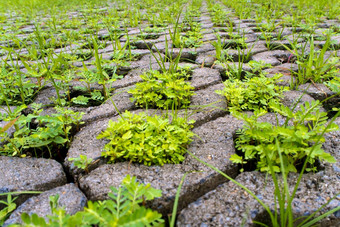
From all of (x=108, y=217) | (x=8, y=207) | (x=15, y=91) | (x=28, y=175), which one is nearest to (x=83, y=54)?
(x=15, y=91)

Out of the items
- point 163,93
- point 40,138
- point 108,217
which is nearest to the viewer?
point 108,217

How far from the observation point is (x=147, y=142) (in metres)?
1.28

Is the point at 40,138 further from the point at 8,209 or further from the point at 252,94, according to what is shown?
the point at 252,94

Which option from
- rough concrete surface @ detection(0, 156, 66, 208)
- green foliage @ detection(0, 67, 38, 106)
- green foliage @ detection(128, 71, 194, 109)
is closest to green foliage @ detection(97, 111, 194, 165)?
rough concrete surface @ detection(0, 156, 66, 208)

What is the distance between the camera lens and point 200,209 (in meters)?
1.03

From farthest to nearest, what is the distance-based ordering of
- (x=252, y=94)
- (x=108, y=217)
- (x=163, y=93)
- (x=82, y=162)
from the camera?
1. (x=163, y=93)
2. (x=252, y=94)
3. (x=82, y=162)
4. (x=108, y=217)

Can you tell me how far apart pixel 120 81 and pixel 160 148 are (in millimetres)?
1048

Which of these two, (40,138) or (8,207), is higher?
(40,138)

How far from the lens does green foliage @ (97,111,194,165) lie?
1223mm

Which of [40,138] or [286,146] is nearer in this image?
[286,146]

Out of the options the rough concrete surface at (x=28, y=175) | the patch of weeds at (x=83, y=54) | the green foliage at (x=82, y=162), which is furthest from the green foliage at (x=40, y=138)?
the patch of weeds at (x=83, y=54)

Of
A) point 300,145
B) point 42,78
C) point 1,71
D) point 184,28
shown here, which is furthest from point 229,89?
point 184,28

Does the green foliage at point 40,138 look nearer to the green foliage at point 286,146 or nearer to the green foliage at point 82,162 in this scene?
the green foliage at point 82,162

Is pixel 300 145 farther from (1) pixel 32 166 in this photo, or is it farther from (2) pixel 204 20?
(2) pixel 204 20
